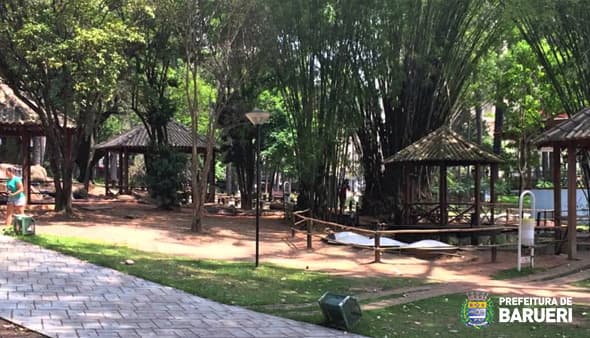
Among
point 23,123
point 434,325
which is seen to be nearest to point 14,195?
point 23,123

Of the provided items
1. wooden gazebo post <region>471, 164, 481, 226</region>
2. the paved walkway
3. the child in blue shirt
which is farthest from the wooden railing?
the child in blue shirt

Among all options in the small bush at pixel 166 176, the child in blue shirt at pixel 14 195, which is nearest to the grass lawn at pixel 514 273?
the child in blue shirt at pixel 14 195

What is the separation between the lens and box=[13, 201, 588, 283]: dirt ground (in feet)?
41.6

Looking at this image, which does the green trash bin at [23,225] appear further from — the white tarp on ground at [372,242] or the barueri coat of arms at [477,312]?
the barueri coat of arms at [477,312]

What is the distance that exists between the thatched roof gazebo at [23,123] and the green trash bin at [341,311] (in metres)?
14.1

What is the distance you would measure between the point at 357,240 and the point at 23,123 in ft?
37.0

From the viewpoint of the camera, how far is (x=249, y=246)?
15.3 m

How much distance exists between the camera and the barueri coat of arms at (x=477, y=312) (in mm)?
7246

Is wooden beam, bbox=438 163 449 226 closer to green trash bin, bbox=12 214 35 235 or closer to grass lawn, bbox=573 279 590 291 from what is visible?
grass lawn, bbox=573 279 590 291

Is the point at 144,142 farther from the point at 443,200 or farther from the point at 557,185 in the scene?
the point at 557,185

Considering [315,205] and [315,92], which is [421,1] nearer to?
[315,92]

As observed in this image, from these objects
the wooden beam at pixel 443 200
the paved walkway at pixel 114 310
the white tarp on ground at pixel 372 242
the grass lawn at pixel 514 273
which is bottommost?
the grass lawn at pixel 514 273

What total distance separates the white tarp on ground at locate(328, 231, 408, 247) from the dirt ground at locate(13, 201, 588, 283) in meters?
0.19

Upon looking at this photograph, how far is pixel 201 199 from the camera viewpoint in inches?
680
